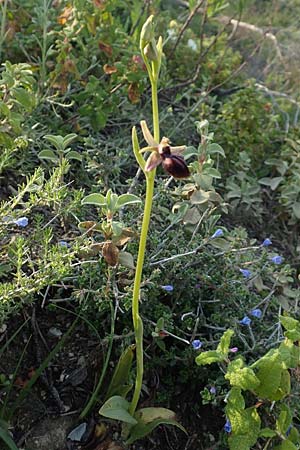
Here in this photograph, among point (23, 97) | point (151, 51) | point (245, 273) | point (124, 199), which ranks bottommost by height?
point (245, 273)

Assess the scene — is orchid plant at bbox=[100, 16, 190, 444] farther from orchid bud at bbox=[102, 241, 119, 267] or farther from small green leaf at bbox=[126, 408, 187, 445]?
orchid bud at bbox=[102, 241, 119, 267]

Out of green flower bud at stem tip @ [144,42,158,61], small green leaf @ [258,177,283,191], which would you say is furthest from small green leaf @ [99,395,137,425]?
small green leaf @ [258,177,283,191]

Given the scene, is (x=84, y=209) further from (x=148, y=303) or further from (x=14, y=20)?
(x=14, y=20)

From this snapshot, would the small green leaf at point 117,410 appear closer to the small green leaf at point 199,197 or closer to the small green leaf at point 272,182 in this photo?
the small green leaf at point 199,197

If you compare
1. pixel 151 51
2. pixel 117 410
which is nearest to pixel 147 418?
pixel 117 410

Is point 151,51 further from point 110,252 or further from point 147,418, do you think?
point 147,418

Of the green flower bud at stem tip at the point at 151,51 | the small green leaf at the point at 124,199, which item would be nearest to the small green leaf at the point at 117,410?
the small green leaf at the point at 124,199
